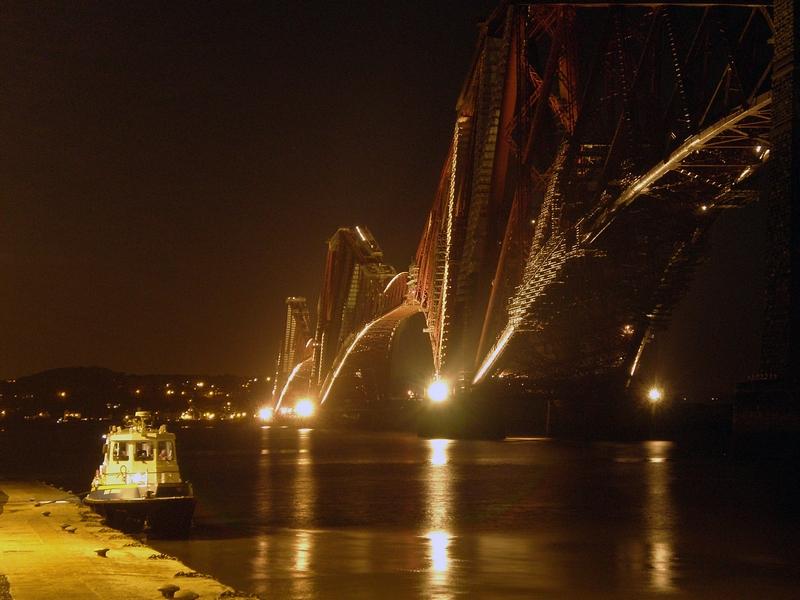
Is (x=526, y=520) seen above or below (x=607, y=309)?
below

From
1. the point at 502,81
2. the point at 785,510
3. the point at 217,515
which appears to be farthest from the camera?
the point at 502,81

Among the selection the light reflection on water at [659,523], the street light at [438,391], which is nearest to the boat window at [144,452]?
the light reflection on water at [659,523]

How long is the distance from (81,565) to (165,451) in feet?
29.8

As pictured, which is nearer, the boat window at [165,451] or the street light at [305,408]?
the boat window at [165,451]

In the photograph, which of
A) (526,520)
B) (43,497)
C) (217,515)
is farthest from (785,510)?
(43,497)

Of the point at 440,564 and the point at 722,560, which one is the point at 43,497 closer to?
the point at 440,564

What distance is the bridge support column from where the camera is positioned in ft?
78.8

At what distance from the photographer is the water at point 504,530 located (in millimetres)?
20422

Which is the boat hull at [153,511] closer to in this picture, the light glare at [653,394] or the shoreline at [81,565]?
the shoreline at [81,565]

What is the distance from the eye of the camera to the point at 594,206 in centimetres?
5944

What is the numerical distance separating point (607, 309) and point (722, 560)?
151 ft

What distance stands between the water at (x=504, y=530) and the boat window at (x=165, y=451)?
194 centimetres

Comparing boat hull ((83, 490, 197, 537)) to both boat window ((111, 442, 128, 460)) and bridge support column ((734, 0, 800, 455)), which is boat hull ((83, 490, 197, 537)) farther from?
bridge support column ((734, 0, 800, 455))

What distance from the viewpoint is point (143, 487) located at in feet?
88.4
